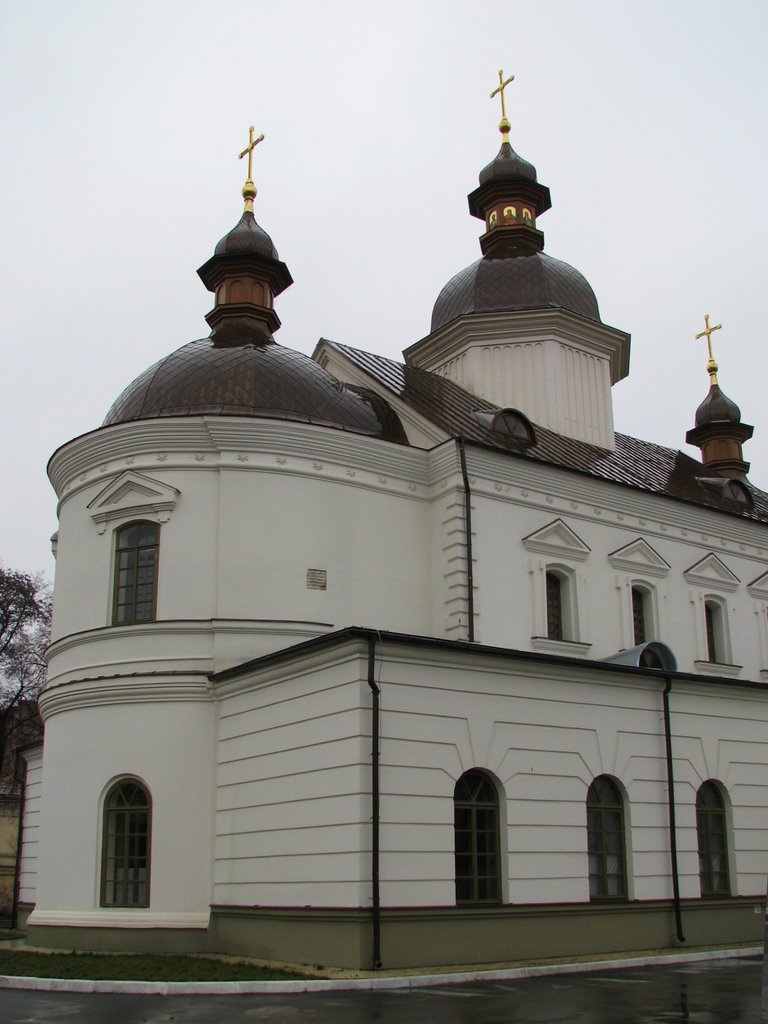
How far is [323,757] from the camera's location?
15.1 meters

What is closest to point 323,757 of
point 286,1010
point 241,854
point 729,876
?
point 241,854

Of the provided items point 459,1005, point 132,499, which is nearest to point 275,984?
point 459,1005

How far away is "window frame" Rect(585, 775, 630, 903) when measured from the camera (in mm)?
16547

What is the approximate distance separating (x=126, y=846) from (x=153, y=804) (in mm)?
839

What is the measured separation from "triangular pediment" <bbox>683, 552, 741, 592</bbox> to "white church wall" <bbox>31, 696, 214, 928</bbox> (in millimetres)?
11741

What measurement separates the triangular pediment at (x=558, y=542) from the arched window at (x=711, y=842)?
17.5 feet

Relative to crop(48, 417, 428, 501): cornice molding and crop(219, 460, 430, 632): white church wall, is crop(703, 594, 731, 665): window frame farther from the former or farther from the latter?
crop(48, 417, 428, 501): cornice molding

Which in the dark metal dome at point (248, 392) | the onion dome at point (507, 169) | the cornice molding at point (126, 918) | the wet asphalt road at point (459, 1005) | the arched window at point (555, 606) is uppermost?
the onion dome at point (507, 169)

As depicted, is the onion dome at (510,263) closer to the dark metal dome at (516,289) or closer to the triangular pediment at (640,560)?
the dark metal dome at (516,289)

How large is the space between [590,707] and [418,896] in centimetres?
436

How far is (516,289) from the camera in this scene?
27750 millimetres

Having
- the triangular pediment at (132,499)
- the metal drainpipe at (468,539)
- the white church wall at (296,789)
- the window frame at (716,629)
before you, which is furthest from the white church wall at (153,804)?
the window frame at (716,629)

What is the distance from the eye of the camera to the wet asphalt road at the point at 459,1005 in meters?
10.4

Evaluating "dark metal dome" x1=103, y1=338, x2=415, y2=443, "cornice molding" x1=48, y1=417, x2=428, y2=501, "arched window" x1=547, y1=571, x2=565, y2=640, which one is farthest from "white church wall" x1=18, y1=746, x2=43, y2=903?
"arched window" x1=547, y1=571, x2=565, y2=640
